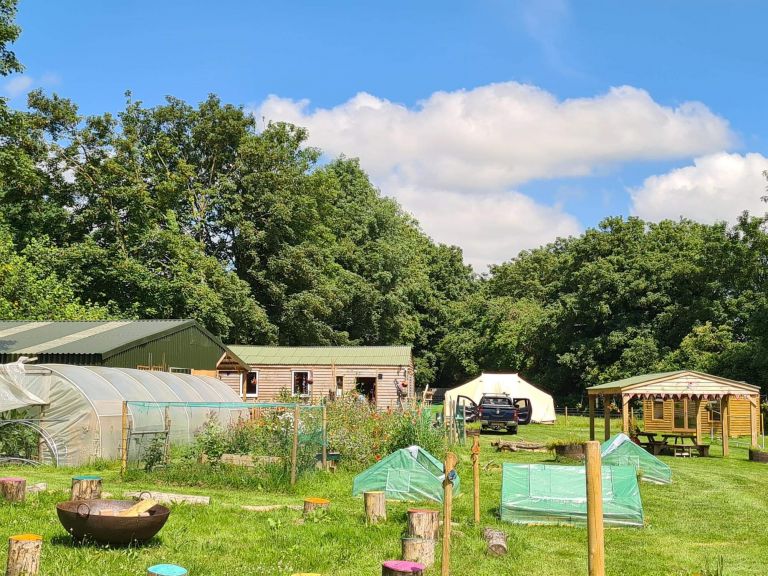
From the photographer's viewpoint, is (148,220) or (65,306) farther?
(148,220)

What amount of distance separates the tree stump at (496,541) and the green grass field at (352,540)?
0.33 ft

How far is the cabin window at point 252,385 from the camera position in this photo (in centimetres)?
3838

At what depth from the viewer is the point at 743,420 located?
3294 centimetres

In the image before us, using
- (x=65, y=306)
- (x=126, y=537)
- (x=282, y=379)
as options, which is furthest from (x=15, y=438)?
(x=282, y=379)

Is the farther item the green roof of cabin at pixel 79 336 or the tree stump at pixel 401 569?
the green roof of cabin at pixel 79 336

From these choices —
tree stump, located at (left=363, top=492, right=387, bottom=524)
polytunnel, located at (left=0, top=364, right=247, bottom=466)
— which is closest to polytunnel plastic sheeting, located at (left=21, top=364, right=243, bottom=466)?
polytunnel, located at (left=0, top=364, right=247, bottom=466)

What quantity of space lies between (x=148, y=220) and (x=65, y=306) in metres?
6.76

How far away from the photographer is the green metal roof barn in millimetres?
23797

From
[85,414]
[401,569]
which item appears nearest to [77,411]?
[85,414]

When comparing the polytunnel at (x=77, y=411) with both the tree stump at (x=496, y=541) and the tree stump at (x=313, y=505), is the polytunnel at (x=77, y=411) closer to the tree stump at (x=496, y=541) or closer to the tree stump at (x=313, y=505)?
the tree stump at (x=313, y=505)

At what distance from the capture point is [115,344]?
24391 mm

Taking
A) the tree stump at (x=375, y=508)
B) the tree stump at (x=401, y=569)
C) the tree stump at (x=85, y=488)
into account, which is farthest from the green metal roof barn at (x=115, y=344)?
the tree stump at (x=401, y=569)

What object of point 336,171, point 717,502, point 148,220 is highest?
point 336,171

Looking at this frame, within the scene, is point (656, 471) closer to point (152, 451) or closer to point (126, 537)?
point (152, 451)
